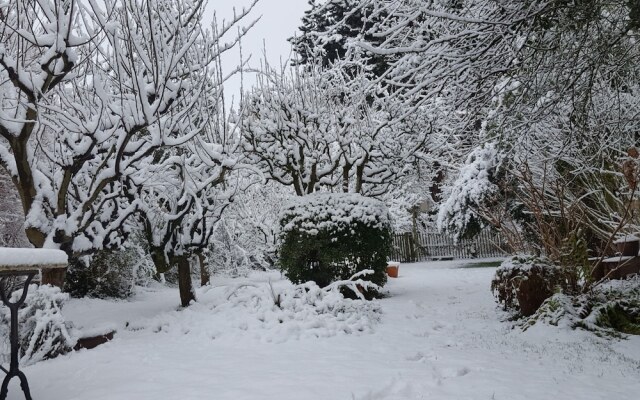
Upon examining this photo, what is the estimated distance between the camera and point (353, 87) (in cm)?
1286

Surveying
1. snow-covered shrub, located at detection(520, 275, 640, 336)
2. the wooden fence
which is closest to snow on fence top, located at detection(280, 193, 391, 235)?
snow-covered shrub, located at detection(520, 275, 640, 336)

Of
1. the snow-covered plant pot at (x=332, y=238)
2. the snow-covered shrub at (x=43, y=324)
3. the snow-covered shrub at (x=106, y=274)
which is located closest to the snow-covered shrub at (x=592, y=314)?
the snow-covered plant pot at (x=332, y=238)

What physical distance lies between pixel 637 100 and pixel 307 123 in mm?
6381

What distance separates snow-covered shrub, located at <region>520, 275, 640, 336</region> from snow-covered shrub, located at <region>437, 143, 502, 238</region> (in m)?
5.80

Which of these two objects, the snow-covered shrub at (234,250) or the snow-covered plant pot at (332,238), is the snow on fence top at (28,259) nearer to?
the snow-covered plant pot at (332,238)

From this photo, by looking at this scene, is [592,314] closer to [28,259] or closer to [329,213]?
[329,213]

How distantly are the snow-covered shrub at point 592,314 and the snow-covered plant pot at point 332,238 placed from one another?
3.20 meters

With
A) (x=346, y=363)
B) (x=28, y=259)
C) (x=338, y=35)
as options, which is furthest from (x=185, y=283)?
(x=338, y=35)

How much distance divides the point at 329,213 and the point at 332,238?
45cm

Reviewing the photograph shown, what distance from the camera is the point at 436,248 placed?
71.3 ft

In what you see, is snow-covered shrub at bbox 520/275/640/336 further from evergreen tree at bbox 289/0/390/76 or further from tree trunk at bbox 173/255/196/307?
tree trunk at bbox 173/255/196/307

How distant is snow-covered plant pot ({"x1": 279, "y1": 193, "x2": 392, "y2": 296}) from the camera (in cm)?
802

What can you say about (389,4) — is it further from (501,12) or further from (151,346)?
(151,346)

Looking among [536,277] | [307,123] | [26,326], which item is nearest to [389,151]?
[307,123]
